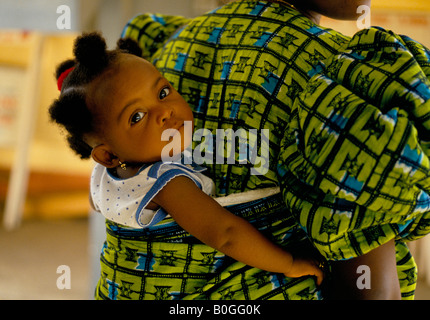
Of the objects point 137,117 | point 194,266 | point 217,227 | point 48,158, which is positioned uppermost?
point 137,117

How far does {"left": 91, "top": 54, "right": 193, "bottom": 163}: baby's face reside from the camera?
2.64 feet

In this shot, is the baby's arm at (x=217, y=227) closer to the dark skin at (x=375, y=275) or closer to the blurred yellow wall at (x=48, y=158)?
the dark skin at (x=375, y=275)

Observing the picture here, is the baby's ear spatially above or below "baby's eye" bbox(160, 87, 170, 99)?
below

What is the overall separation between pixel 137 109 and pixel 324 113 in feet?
0.92

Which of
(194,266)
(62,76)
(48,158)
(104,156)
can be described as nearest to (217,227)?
(194,266)

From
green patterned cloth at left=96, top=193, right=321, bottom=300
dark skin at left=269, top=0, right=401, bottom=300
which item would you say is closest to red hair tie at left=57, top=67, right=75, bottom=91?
green patterned cloth at left=96, top=193, right=321, bottom=300

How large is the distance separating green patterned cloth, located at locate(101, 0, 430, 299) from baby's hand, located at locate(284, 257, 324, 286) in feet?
0.09

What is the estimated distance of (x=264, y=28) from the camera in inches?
33.3

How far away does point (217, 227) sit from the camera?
77cm

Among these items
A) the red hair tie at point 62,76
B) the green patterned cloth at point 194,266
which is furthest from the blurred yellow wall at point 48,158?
the green patterned cloth at point 194,266

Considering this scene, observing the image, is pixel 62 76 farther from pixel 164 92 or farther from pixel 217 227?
pixel 217 227

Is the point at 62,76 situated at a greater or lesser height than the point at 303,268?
greater

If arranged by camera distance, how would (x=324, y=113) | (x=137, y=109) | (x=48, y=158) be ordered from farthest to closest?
1. (x=48, y=158)
2. (x=137, y=109)
3. (x=324, y=113)

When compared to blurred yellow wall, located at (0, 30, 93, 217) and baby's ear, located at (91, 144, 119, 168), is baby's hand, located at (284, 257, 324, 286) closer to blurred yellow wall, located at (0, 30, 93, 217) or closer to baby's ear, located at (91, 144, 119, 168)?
baby's ear, located at (91, 144, 119, 168)
